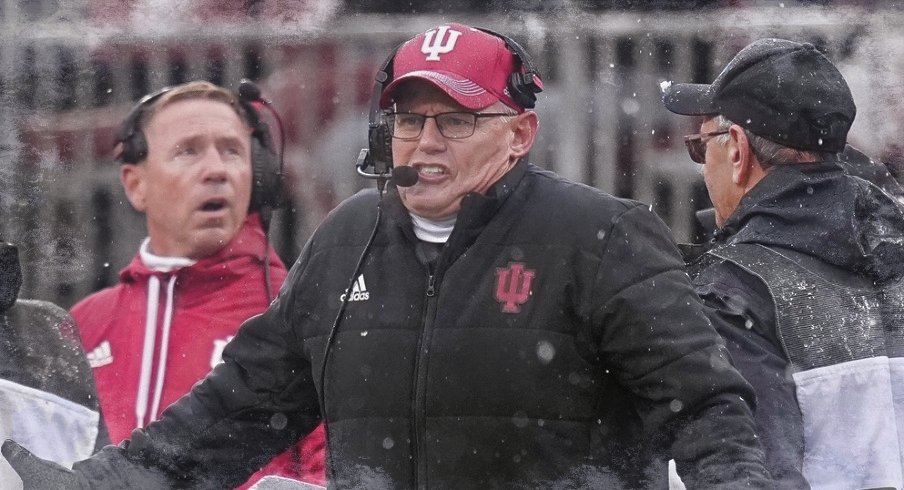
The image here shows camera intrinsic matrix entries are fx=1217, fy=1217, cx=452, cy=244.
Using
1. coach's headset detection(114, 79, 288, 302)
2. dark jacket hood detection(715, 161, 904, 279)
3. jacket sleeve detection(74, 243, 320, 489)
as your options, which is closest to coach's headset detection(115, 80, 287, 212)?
coach's headset detection(114, 79, 288, 302)

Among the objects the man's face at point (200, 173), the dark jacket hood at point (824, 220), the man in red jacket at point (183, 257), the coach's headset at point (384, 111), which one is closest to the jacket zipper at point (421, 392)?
the coach's headset at point (384, 111)

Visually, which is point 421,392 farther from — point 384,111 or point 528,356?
point 384,111

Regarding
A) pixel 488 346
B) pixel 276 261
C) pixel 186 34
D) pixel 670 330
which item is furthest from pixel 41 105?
pixel 670 330

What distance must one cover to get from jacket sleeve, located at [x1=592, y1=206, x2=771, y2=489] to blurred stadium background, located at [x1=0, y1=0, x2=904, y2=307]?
188 cm

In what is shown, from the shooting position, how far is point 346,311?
2.47 m

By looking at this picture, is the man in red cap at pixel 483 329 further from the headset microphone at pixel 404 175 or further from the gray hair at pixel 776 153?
the gray hair at pixel 776 153

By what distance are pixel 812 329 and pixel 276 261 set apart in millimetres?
1830

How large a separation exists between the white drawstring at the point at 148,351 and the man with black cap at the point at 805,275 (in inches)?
68.5

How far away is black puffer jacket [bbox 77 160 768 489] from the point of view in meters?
2.21

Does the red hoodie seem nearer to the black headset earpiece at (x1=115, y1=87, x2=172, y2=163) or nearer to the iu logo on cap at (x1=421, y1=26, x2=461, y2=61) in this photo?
the black headset earpiece at (x1=115, y1=87, x2=172, y2=163)

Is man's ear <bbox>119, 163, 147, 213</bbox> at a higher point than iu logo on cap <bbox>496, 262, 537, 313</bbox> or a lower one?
lower

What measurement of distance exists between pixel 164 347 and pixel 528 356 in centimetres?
173

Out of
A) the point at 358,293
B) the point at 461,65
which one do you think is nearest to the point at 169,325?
the point at 358,293

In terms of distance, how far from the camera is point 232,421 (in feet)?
8.60
